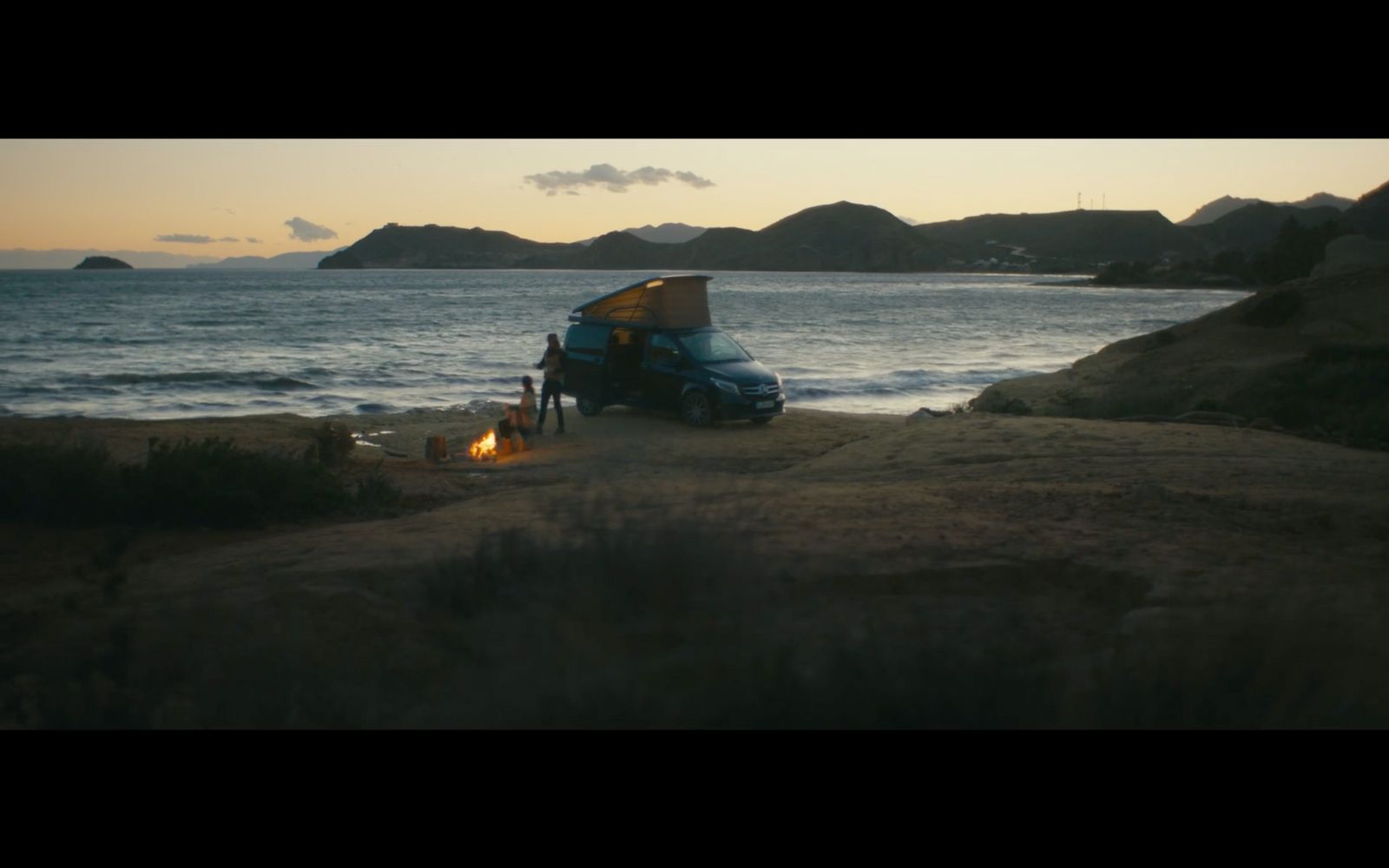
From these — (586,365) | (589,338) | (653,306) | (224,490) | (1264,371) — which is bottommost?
(224,490)

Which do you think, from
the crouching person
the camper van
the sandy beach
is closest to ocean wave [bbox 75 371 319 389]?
the camper van

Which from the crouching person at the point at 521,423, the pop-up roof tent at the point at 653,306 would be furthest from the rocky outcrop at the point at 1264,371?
the crouching person at the point at 521,423

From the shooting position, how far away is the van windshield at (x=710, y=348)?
18312mm

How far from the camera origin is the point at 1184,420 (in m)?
15.8

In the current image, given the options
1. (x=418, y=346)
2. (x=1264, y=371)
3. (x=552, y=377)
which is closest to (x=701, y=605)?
(x=552, y=377)

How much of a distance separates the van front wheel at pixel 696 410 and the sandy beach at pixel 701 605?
316 inches

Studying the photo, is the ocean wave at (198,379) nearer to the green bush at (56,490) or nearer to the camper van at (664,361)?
the camper van at (664,361)

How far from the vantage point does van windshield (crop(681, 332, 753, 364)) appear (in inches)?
721

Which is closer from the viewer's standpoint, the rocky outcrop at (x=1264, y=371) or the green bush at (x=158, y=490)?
the green bush at (x=158, y=490)

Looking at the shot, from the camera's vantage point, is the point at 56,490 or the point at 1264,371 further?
the point at 1264,371

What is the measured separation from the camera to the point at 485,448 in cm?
1523

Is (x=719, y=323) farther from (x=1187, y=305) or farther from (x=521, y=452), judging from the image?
(x=521, y=452)

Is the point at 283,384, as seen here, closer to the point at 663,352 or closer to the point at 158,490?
the point at 663,352

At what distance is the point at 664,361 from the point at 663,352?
0.18 m
